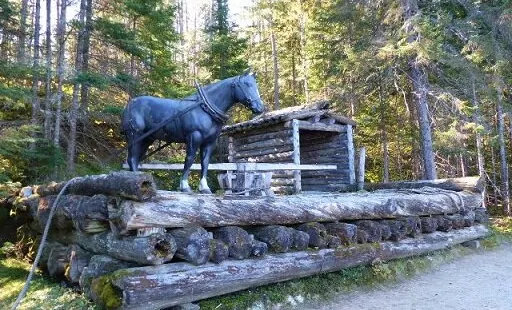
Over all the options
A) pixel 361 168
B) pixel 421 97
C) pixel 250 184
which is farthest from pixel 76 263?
pixel 421 97

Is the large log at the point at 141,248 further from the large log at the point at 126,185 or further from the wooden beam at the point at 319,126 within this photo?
the wooden beam at the point at 319,126

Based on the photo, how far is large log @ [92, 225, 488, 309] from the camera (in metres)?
3.74

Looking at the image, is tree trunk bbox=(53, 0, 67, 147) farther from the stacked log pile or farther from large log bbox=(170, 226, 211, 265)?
large log bbox=(170, 226, 211, 265)

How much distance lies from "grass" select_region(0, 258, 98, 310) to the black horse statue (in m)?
1.78

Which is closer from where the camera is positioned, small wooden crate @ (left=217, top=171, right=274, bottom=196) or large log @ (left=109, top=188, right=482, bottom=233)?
large log @ (left=109, top=188, right=482, bottom=233)

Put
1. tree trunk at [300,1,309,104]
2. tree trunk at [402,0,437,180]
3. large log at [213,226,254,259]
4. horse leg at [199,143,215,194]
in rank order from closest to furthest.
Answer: large log at [213,226,254,259] < horse leg at [199,143,215,194] < tree trunk at [402,0,437,180] < tree trunk at [300,1,309,104]

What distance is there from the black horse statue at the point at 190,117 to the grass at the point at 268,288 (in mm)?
1584

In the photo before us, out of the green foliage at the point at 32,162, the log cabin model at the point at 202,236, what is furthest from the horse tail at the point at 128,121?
the green foliage at the point at 32,162

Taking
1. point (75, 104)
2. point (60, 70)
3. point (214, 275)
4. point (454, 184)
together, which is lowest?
point (214, 275)

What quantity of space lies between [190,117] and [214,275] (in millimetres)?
2055

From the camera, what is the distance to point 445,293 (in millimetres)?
5762

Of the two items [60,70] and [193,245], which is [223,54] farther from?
[193,245]

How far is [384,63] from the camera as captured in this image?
42.1ft

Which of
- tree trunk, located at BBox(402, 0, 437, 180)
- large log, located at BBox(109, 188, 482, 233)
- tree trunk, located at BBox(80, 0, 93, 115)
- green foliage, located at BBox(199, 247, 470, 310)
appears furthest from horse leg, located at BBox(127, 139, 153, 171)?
tree trunk, located at BBox(402, 0, 437, 180)
